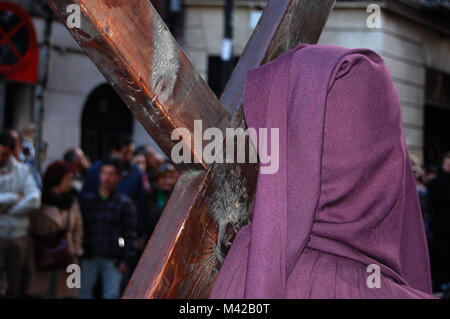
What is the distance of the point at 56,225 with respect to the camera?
5.78m

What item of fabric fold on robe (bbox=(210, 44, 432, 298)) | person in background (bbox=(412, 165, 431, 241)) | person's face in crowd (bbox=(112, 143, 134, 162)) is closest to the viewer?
fabric fold on robe (bbox=(210, 44, 432, 298))

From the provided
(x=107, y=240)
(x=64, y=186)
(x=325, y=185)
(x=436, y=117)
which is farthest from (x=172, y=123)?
(x=436, y=117)

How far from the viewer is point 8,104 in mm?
13352

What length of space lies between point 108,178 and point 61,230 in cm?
66

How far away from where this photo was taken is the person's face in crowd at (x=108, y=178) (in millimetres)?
5801

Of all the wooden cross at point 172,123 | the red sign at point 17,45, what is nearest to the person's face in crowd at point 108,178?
the wooden cross at point 172,123

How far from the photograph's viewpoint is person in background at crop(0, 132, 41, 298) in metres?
5.82

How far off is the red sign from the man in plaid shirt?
7.42 m

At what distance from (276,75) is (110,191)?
4.63 meters

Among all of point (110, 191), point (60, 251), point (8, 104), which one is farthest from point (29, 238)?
point (8, 104)

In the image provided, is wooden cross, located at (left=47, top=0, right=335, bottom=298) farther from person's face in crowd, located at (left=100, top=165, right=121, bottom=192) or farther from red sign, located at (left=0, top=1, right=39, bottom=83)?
red sign, located at (left=0, top=1, right=39, bottom=83)

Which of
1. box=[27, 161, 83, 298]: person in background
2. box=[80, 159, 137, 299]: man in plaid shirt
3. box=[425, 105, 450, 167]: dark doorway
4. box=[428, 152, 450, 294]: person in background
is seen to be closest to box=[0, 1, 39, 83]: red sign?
box=[27, 161, 83, 298]: person in background

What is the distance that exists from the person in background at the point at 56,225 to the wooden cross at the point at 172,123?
4.64 m
